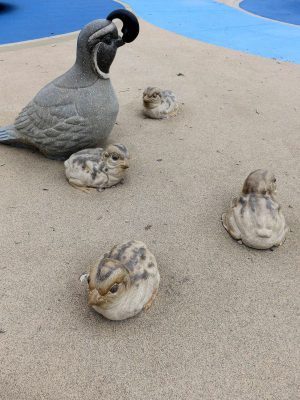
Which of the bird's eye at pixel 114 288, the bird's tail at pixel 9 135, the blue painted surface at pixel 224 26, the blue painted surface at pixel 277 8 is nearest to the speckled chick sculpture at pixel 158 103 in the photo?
the bird's tail at pixel 9 135

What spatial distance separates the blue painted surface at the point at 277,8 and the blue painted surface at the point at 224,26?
471 mm

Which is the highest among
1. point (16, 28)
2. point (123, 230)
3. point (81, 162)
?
point (81, 162)

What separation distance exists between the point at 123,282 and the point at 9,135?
2.13 m

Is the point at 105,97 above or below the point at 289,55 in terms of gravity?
above

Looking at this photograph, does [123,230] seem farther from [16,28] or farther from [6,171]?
[16,28]

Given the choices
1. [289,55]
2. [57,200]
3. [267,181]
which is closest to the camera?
[267,181]

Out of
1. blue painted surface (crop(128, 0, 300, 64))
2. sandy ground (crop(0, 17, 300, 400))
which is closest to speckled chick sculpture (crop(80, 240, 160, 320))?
sandy ground (crop(0, 17, 300, 400))

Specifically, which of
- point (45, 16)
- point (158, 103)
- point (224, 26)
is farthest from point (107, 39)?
point (45, 16)

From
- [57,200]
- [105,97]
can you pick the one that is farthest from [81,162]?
[105,97]

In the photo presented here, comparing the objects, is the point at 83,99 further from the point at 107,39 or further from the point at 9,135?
the point at 9,135

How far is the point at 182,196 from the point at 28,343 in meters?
1.69

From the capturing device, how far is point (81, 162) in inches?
121

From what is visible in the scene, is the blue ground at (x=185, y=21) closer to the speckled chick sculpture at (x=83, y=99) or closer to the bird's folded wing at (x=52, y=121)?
the speckled chick sculpture at (x=83, y=99)

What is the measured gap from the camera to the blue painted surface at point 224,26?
Result: 717 centimetres
